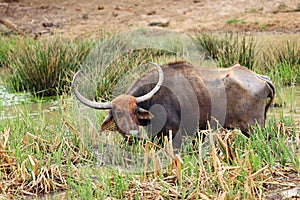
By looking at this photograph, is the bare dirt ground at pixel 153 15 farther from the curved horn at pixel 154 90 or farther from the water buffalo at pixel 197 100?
the curved horn at pixel 154 90

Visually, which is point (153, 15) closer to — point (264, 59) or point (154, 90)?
point (264, 59)

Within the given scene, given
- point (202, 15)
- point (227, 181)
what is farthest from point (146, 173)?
point (202, 15)

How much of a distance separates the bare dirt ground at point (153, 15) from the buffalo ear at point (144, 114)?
8.35 m

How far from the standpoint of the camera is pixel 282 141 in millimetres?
5309

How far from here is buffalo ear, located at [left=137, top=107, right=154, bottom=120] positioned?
221 inches

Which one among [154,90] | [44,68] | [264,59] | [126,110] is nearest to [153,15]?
[264,59]

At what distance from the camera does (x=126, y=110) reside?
553 centimetres

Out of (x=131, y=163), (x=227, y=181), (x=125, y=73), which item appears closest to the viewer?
(x=227, y=181)

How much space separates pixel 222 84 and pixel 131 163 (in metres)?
1.22

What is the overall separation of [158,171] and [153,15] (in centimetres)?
1273

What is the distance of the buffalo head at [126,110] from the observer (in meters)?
5.43

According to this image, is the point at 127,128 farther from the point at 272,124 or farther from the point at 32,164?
the point at 272,124

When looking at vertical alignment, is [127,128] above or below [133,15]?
above

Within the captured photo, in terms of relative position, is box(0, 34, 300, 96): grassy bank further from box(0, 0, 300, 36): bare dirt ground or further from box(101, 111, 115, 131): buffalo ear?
box(0, 0, 300, 36): bare dirt ground
